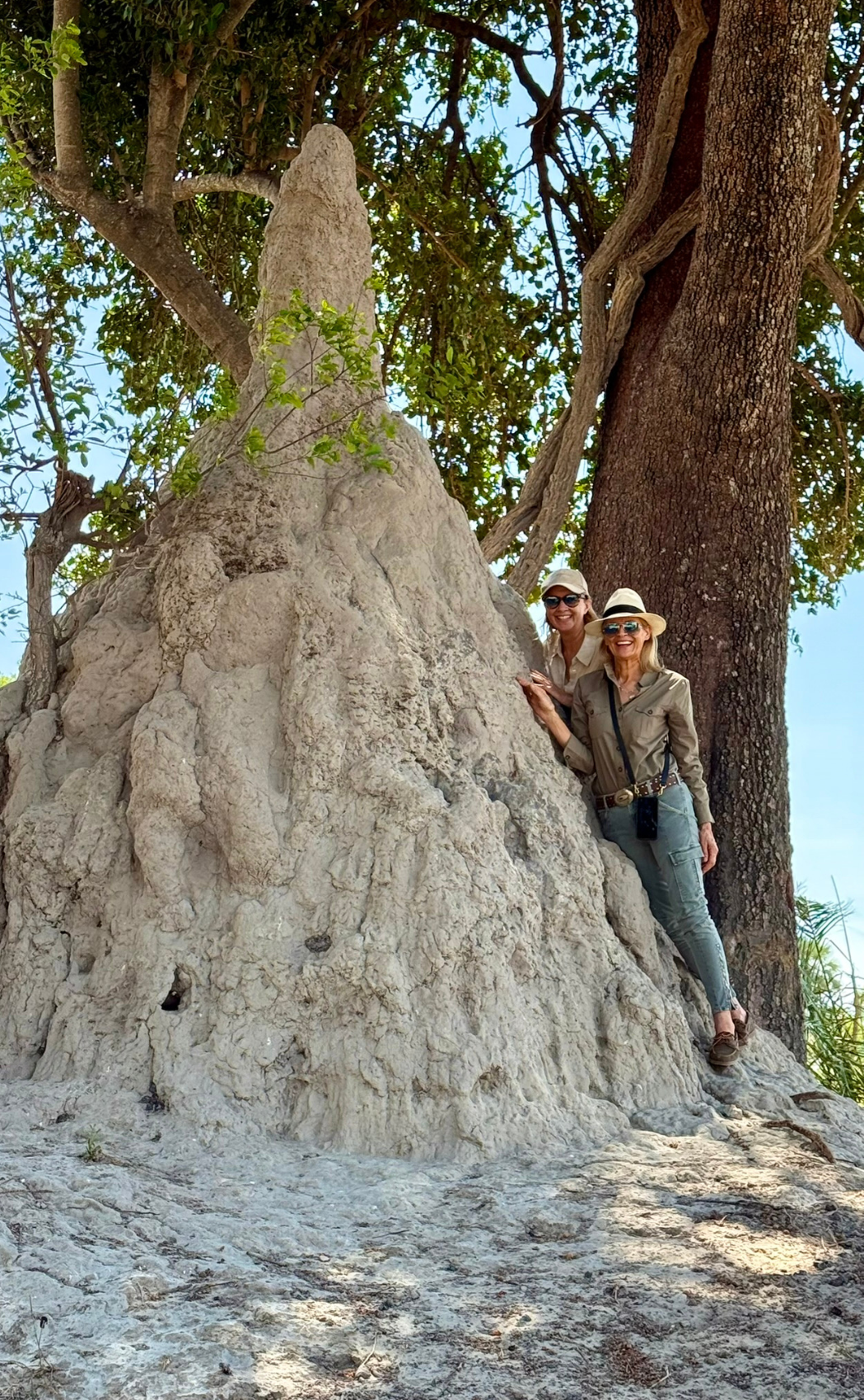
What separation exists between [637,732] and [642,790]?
24 centimetres

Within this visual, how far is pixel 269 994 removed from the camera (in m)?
4.65

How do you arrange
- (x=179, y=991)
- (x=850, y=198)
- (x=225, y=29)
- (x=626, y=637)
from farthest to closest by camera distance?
1. (x=850, y=198)
2. (x=225, y=29)
3. (x=626, y=637)
4. (x=179, y=991)

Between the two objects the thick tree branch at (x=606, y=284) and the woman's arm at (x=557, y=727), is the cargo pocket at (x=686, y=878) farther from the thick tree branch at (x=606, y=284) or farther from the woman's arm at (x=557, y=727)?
the thick tree branch at (x=606, y=284)

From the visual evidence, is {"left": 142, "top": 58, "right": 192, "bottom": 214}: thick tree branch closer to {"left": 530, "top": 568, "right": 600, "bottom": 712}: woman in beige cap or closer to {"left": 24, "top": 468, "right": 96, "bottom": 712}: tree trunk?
{"left": 24, "top": 468, "right": 96, "bottom": 712}: tree trunk

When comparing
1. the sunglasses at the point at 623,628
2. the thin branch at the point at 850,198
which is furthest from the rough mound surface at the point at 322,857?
the thin branch at the point at 850,198

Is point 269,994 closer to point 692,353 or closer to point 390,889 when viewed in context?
point 390,889

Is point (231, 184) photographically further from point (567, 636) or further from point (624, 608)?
point (624, 608)

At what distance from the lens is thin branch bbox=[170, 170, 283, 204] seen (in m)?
7.86

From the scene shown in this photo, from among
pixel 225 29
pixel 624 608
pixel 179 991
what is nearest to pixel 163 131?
pixel 225 29

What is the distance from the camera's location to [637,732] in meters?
5.61

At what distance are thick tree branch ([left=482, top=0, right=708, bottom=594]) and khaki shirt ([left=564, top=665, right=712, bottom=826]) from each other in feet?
8.50

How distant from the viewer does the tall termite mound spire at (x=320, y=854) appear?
4.59 metres

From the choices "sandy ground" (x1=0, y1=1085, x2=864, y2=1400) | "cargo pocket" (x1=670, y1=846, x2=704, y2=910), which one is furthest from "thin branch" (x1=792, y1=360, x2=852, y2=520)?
"sandy ground" (x1=0, y1=1085, x2=864, y2=1400)

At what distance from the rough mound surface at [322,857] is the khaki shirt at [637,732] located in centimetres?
23
